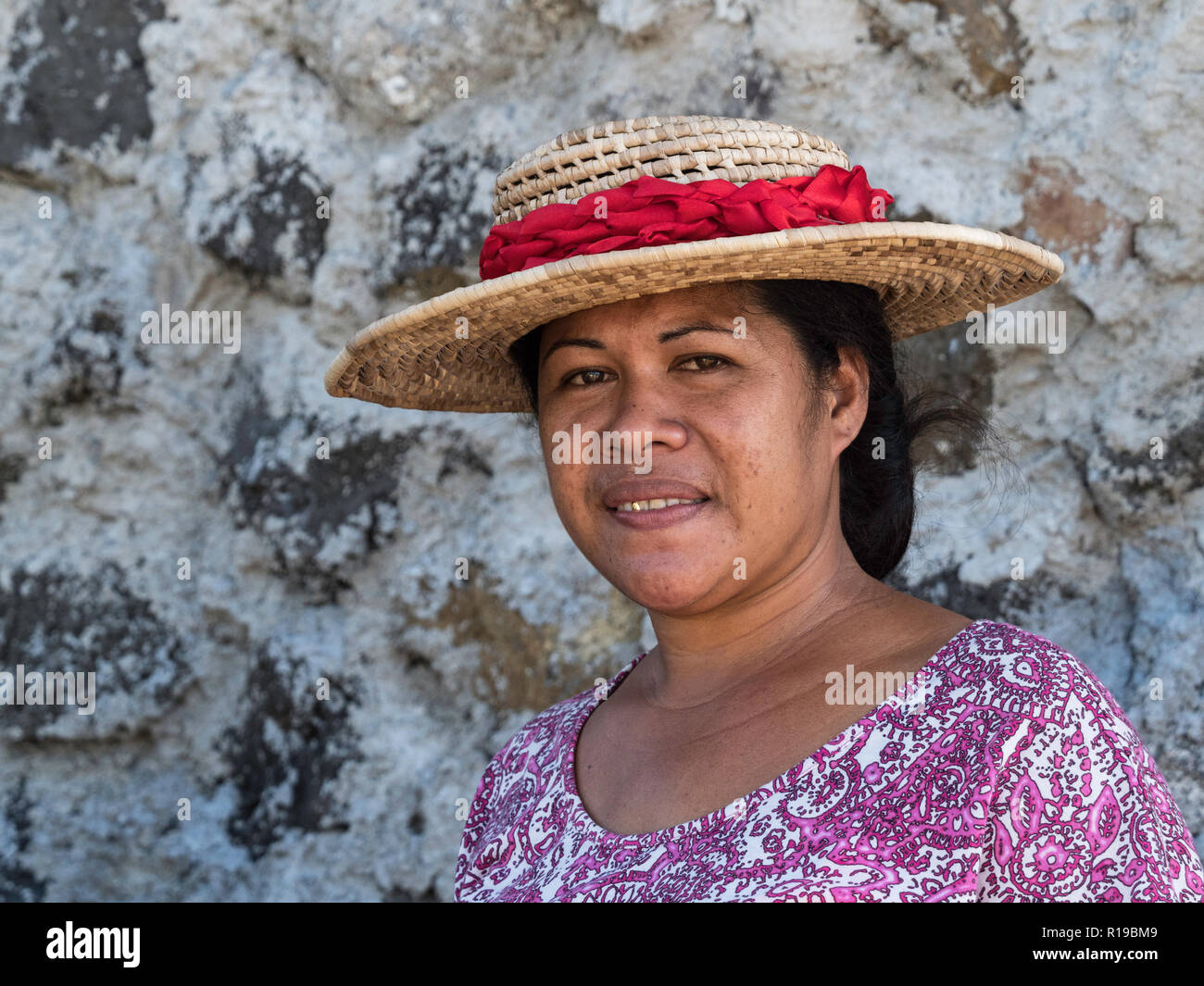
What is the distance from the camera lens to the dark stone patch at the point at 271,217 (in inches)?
102

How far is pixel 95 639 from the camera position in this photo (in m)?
2.60

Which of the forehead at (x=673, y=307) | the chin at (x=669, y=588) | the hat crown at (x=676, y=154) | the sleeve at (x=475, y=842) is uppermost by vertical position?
the hat crown at (x=676, y=154)

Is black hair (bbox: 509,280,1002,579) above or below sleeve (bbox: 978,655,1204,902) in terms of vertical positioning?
above

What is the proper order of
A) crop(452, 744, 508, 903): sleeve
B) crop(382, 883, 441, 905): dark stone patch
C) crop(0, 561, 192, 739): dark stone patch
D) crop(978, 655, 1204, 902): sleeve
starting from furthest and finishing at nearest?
crop(0, 561, 192, 739): dark stone patch
crop(382, 883, 441, 905): dark stone patch
crop(452, 744, 508, 903): sleeve
crop(978, 655, 1204, 902): sleeve

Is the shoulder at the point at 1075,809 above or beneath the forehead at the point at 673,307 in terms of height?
beneath

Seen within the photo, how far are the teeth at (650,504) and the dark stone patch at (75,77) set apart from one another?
1600 millimetres

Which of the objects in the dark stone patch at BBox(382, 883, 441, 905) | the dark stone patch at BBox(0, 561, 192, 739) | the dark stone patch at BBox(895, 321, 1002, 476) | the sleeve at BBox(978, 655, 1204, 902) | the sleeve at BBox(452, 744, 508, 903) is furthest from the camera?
the dark stone patch at BBox(0, 561, 192, 739)

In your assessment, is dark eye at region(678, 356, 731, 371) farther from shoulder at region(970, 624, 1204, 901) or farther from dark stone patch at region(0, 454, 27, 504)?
dark stone patch at region(0, 454, 27, 504)

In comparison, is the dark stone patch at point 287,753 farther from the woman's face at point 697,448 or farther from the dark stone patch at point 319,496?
the woman's face at point 697,448

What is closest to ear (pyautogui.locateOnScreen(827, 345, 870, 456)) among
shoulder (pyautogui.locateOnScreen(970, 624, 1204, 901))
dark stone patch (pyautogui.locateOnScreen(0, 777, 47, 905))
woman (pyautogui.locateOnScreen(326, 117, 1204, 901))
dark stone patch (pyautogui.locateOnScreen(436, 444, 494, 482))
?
woman (pyautogui.locateOnScreen(326, 117, 1204, 901))

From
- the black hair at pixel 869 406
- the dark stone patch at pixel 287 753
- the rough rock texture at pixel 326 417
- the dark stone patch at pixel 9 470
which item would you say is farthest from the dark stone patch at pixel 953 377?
the dark stone patch at pixel 9 470

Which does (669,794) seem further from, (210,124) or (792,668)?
(210,124)

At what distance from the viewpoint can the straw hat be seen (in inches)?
60.0

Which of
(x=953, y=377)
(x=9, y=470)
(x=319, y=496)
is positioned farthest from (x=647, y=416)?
(x=9, y=470)
